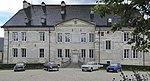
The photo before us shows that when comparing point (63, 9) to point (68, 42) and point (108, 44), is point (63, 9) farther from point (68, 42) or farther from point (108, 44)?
point (108, 44)

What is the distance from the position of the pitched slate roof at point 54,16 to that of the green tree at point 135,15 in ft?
157

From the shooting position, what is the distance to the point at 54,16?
198 ft

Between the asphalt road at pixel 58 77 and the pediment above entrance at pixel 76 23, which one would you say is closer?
the asphalt road at pixel 58 77

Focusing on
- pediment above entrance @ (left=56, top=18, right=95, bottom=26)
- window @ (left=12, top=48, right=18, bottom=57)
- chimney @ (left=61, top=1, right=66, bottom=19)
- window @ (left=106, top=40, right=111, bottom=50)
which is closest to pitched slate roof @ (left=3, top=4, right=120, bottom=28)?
chimney @ (left=61, top=1, right=66, bottom=19)

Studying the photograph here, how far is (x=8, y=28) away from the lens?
57844mm

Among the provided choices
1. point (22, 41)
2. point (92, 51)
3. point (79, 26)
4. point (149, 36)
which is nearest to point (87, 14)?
point (79, 26)

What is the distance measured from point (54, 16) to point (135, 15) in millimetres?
52011

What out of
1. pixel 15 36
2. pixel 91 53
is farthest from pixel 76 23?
pixel 15 36

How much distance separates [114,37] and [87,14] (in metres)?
7.62

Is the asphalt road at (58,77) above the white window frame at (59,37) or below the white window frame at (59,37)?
below

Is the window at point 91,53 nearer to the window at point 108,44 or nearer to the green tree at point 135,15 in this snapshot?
the window at point 108,44

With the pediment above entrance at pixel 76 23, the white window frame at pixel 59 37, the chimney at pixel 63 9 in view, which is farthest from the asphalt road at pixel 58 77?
the chimney at pixel 63 9

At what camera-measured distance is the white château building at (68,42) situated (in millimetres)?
56188

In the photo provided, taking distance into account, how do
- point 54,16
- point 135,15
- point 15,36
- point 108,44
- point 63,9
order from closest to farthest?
point 135,15, point 108,44, point 15,36, point 54,16, point 63,9
